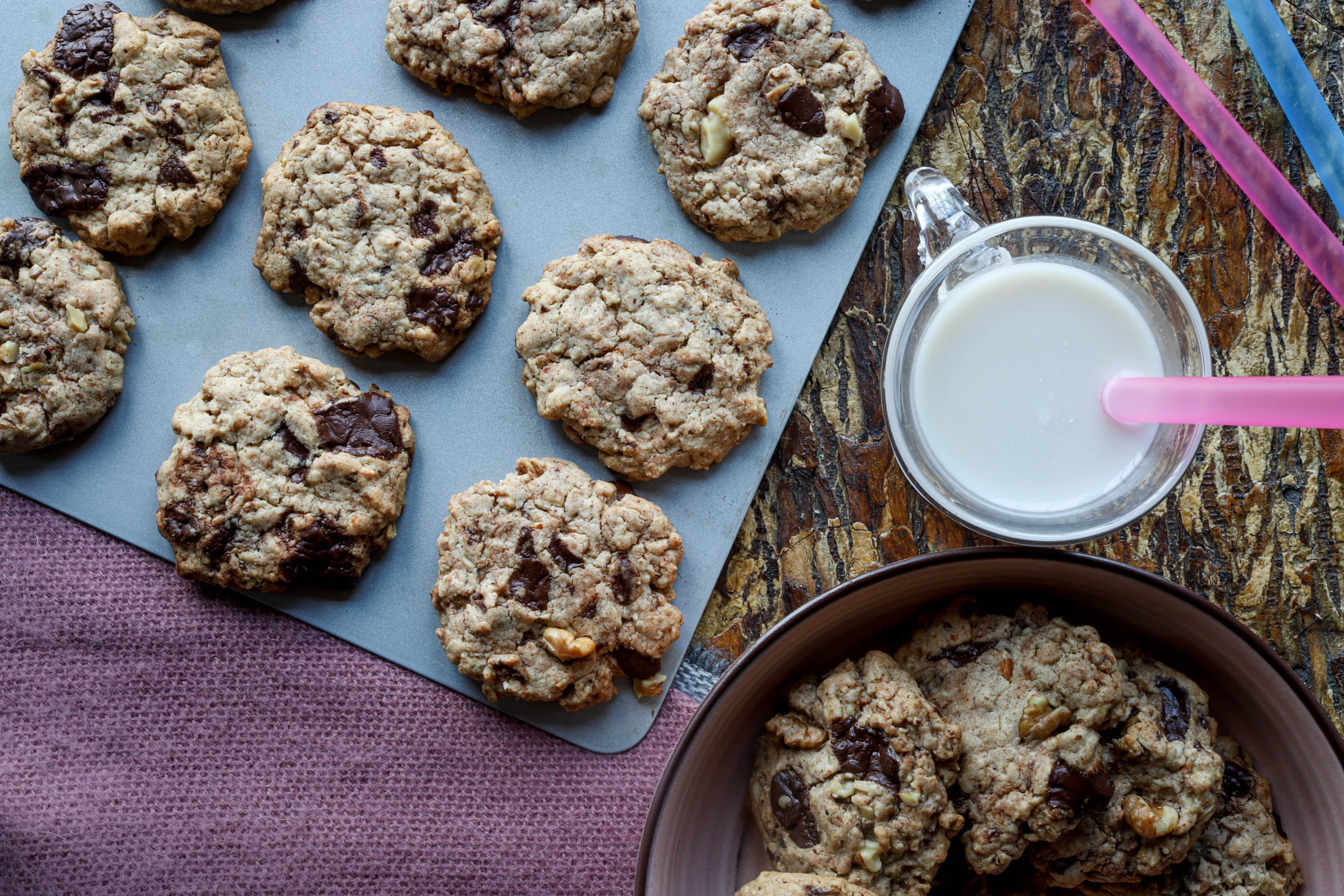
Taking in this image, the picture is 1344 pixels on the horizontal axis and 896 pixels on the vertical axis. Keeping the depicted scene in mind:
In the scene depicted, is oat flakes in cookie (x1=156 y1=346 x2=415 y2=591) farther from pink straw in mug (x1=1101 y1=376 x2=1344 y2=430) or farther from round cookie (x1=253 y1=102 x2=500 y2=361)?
pink straw in mug (x1=1101 y1=376 x2=1344 y2=430)

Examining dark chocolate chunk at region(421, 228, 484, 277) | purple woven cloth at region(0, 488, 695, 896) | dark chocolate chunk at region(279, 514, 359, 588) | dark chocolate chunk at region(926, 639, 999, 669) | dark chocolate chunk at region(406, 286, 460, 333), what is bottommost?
purple woven cloth at region(0, 488, 695, 896)

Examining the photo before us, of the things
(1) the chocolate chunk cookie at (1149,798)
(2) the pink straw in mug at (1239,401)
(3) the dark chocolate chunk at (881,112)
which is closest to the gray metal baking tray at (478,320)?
(3) the dark chocolate chunk at (881,112)

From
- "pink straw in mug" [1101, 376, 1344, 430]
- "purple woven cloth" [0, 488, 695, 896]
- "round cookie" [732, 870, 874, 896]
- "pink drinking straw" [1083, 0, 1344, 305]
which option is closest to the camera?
"pink straw in mug" [1101, 376, 1344, 430]

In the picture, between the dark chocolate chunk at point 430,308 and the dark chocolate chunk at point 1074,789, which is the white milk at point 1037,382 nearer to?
the dark chocolate chunk at point 1074,789

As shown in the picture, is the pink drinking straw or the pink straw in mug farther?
the pink drinking straw

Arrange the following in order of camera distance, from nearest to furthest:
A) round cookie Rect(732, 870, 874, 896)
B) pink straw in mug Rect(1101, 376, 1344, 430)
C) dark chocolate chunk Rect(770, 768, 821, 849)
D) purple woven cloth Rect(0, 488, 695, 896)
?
pink straw in mug Rect(1101, 376, 1344, 430) < round cookie Rect(732, 870, 874, 896) < dark chocolate chunk Rect(770, 768, 821, 849) < purple woven cloth Rect(0, 488, 695, 896)

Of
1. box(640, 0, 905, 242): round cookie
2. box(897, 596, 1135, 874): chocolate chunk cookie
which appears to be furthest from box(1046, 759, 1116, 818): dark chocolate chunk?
box(640, 0, 905, 242): round cookie

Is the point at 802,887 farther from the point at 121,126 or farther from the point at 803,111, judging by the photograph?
the point at 121,126
